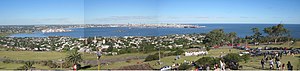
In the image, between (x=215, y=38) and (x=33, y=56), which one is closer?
(x=33, y=56)

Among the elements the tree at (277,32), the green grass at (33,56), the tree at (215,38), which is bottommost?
the green grass at (33,56)

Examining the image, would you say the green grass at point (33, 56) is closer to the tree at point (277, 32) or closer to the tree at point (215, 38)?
the tree at point (215, 38)

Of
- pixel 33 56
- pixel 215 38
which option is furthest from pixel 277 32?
pixel 33 56

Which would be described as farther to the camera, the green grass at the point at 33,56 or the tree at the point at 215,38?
the tree at the point at 215,38

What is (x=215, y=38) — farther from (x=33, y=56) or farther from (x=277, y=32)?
(x=33, y=56)

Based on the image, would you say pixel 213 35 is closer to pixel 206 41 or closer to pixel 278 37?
pixel 206 41

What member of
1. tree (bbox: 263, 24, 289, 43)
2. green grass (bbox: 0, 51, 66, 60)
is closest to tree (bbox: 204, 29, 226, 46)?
tree (bbox: 263, 24, 289, 43)

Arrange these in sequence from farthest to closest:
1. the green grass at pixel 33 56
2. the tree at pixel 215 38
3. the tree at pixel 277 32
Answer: the tree at pixel 277 32 → the tree at pixel 215 38 → the green grass at pixel 33 56

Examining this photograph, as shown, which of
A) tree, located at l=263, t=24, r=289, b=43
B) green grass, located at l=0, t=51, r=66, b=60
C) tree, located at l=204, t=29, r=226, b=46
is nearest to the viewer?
green grass, located at l=0, t=51, r=66, b=60

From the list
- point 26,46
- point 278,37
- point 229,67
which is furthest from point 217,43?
point 26,46

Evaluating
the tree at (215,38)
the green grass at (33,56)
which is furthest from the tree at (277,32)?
the green grass at (33,56)

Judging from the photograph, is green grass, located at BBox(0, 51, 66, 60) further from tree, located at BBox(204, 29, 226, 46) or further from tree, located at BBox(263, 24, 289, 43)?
tree, located at BBox(263, 24, 289, 43)

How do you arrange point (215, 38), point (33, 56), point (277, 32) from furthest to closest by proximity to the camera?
point (277, 32), point (215, 38), point (33, 56)
